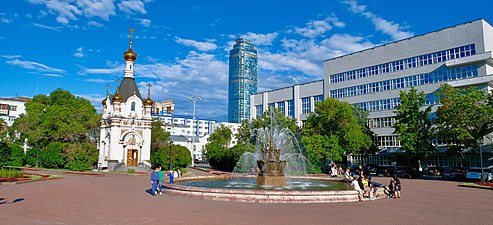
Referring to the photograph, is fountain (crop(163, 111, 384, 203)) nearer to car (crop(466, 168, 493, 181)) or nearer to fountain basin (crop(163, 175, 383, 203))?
fountain basin (crop(163, 175, 383, 203))

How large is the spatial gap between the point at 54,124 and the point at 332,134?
1370 inches

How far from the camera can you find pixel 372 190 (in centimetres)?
1667

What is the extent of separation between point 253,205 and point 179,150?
31.3 metres

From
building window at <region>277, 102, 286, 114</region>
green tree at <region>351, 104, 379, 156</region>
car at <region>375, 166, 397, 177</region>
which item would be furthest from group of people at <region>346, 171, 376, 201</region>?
building window at <region>277, 102, 286, 114</region>

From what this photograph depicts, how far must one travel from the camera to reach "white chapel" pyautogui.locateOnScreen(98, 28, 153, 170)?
4378 centimetres

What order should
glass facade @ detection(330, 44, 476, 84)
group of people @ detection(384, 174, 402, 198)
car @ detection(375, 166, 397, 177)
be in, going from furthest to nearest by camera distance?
1. glass facade @ detection(330, 44, 476, 84)
2. car @ detection(375, 166, 397, 177)
3. group of people @ detection(384, 174, 402, 198)

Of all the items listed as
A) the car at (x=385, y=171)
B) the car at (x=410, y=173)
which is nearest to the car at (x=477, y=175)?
the car at (x=410, y=173)

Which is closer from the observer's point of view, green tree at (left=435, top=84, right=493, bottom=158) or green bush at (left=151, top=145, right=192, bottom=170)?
green tree at (left=435, top=84, right=493, bottom=158)

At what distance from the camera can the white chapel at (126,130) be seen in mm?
43781

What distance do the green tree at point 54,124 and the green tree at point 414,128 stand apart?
124 feet

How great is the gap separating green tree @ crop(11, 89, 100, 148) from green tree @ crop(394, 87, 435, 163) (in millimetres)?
37779

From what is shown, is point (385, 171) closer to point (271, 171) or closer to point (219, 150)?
point (219, 150)

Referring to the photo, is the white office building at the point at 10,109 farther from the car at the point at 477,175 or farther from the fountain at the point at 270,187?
the car at the point at 477,175

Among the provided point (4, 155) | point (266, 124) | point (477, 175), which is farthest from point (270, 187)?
point (4, 155)
